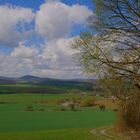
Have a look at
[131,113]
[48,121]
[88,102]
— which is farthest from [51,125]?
[88,102]

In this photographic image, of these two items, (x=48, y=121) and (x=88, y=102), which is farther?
(x=88, y=102)

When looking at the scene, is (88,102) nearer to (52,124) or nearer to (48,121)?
(48,121)

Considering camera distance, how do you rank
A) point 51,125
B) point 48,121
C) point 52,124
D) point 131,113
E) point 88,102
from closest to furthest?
point 131,113 < point 51,125 < point 52,124 < point 48,121 < point 88,102

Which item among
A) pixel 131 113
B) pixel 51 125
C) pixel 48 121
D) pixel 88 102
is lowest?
pixel 51 125

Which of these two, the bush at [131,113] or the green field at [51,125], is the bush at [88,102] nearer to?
the green field at [51,125]

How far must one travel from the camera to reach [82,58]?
24062 mm

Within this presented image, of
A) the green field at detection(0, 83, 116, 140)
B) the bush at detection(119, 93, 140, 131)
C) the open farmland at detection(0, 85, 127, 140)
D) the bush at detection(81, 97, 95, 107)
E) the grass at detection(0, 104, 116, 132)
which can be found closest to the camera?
the green field at detection(0, 83, 116, 140)

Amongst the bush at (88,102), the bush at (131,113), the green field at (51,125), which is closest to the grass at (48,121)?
the green field at (51,125)

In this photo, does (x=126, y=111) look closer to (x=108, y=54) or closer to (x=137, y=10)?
(x=108, y=54)

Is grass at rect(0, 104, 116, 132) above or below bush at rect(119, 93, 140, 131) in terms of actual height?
below

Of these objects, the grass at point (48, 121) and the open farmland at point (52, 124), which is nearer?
the open farmland at point (52, 124)

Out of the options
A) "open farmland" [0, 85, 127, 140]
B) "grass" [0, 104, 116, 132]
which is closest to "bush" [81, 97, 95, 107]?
"open farmland" [0, 85, 127, 140]

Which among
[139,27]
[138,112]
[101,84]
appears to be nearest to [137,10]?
[139,27]

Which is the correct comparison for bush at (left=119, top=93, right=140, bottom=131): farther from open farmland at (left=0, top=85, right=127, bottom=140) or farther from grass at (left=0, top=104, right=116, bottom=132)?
grass at (left=0, top=104, right=116, bottom=132)
